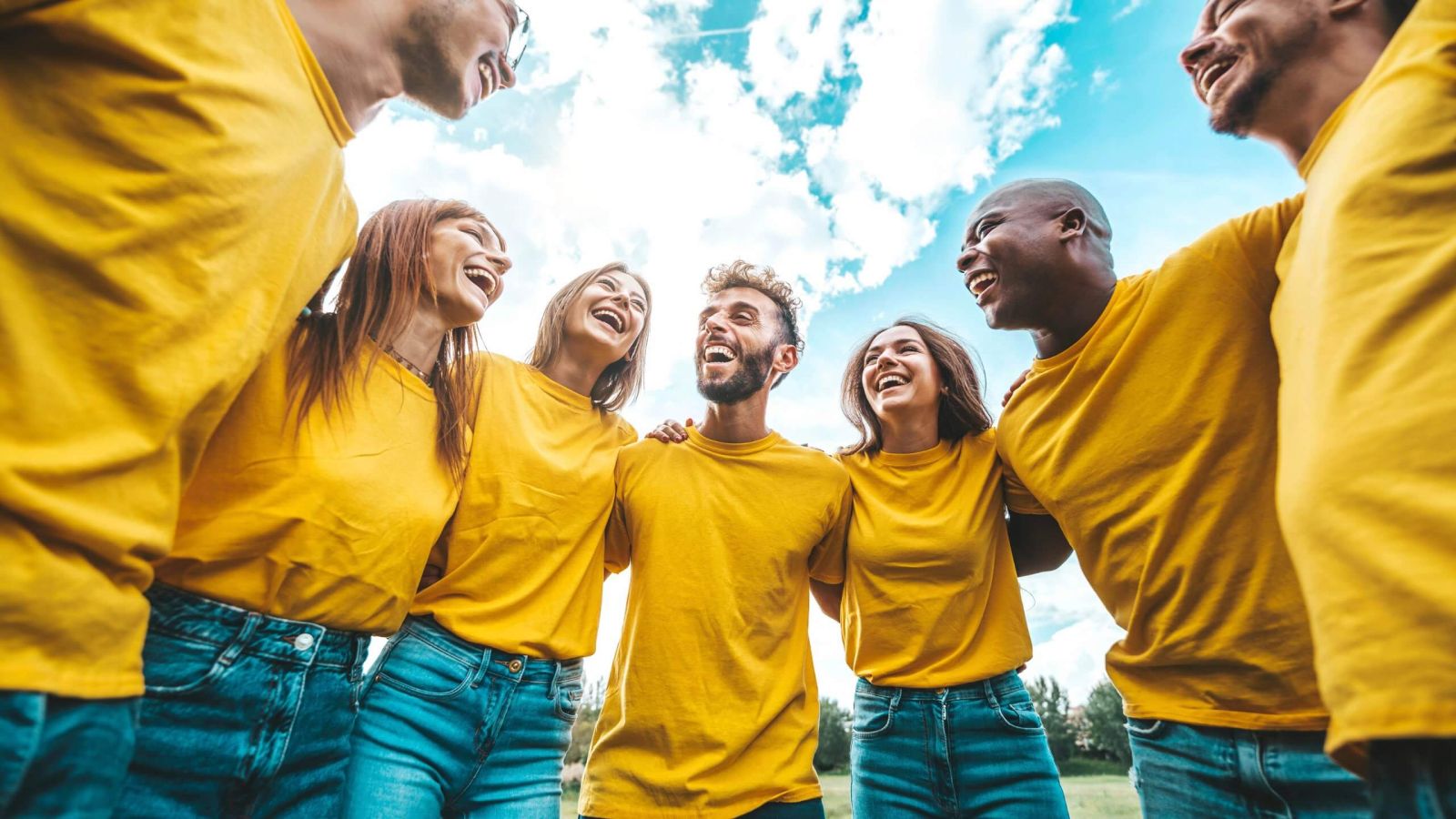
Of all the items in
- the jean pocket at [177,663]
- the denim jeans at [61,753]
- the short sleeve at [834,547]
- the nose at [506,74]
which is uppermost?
the nose at [506,74]

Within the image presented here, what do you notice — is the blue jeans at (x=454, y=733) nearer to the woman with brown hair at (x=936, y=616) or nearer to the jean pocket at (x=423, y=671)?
the jean pocket at (x=423, y=671)

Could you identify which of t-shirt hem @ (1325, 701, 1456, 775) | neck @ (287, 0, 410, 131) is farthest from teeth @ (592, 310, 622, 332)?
t-shirt hem @ (1325, 701, 1456, 775)

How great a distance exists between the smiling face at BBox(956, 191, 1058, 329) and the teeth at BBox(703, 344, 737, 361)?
4.95 feet

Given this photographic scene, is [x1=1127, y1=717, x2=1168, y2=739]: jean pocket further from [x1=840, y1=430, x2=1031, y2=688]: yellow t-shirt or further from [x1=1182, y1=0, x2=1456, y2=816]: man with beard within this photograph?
[x1=1182, y1=0, x2=1456, y2=816]: man with beard

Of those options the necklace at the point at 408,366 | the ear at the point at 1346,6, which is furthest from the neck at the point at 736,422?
the ear at the point at 1346,6

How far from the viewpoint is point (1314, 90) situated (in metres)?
2.06

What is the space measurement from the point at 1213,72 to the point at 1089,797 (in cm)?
1358

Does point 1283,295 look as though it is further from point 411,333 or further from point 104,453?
point 411,333

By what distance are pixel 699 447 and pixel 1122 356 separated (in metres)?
2.23

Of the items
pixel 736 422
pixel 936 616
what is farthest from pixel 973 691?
pixel 736 422

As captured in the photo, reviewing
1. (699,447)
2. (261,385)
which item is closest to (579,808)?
(699,447)

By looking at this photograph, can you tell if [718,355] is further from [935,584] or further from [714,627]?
[935,584]

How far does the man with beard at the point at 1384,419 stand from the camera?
104 cm

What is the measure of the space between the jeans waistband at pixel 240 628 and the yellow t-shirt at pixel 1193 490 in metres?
2.79
